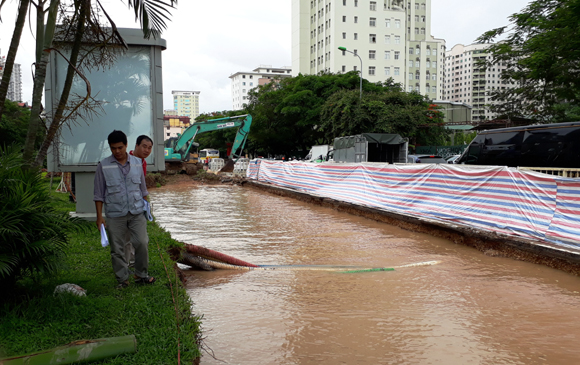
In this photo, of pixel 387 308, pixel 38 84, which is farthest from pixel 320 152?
pixel 38 84

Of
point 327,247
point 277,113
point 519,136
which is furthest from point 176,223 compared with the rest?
point 277,113

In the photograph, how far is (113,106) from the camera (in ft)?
25.8

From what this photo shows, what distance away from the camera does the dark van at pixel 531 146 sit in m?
10.3

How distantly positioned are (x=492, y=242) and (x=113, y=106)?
702cm

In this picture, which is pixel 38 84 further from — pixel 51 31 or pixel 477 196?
pixel 477 196

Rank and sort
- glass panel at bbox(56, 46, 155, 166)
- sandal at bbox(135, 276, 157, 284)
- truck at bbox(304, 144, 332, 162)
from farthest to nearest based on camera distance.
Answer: truck at bbox(304, 144, 332, 162), glass panel at bbox(56, 46, 155, 166), sandal at bbox(135, 276, 157, 284)

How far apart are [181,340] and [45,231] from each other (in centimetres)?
148

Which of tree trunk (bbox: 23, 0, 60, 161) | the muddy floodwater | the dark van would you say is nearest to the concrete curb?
the muddy floodwater

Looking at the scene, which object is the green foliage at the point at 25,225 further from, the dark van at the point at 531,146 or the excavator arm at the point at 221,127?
the excavator arm at the point at 221,127

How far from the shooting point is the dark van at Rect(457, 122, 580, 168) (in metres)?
→ 10.3

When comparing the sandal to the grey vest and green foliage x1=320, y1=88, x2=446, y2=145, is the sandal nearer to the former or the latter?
the grey vest

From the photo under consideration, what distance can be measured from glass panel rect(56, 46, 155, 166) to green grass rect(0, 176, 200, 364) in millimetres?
3471

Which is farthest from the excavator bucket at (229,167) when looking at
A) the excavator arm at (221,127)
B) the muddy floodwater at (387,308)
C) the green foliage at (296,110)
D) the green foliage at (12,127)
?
the muddy floodwater at (387,308)

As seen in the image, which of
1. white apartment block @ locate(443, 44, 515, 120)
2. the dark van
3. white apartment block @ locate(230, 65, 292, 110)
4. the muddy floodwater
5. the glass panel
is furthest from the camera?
white apartment block @ locate(230, 65, 292, 110)
